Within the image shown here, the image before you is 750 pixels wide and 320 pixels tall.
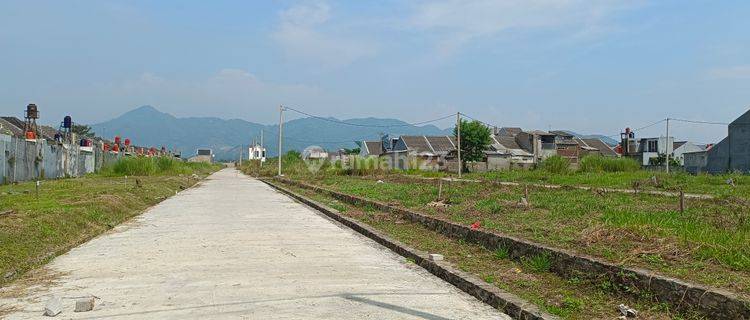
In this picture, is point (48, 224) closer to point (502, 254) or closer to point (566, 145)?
point (502, 254)

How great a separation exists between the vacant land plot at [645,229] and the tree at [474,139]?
45208mm

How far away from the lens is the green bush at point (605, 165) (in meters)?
33.8

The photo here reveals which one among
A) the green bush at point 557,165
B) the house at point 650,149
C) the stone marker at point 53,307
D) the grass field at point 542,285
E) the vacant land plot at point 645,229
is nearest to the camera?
the grass field at point 542,285

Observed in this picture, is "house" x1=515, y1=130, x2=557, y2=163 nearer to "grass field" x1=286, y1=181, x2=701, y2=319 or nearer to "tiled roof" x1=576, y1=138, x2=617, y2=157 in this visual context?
"tiled roof" x1=576, y1=138, x2=617, y2=157

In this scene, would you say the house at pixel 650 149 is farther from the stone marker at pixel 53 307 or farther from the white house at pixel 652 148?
the stone marker at pixel 53 307

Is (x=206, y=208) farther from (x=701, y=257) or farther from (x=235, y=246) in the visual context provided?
(x=701, y=257)

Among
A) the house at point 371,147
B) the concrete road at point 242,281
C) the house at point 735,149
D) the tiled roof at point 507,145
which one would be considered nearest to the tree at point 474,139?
the tiled roof at point 507,145

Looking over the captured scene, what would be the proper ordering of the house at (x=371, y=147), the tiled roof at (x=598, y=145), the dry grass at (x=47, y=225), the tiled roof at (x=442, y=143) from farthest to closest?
the house at (x=371, y=147) < the tiled roof at (x=598, y=145) < the tiled roof at (x=442, y=143) < the dry grass at (x=47, y=225)

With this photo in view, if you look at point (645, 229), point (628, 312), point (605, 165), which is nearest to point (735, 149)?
point (605, 165)

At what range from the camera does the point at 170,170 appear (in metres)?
49.1

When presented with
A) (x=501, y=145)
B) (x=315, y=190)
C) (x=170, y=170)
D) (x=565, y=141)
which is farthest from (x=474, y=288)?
(x=565, y=141)

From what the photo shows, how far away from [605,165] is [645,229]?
2875cm

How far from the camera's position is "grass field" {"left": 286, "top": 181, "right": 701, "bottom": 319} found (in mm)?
5329

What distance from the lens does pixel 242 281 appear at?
7055 mm
